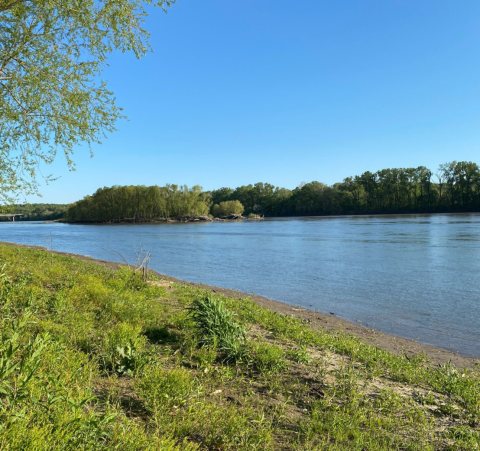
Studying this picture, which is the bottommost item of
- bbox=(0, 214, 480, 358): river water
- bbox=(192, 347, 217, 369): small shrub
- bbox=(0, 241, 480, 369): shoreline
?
bbox=(0, 214, 480, 358): river water

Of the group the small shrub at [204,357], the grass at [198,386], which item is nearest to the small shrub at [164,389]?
the grass at [198,386]

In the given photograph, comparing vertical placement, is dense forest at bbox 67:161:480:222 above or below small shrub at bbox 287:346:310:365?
above

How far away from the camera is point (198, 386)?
4.32m

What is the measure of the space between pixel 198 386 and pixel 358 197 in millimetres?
133402

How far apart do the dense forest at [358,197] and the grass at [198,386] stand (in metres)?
111

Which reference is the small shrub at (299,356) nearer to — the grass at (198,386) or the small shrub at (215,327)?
the grass at (198,386)

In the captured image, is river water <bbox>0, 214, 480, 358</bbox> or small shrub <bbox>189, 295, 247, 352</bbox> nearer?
small shrub <bbox>189, 295, 247, 352</bbox>

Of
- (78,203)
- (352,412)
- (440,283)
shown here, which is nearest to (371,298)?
(440,283)

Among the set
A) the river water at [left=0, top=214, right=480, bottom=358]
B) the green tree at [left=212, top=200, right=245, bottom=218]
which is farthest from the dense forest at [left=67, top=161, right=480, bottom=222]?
the river water at [left=0, top=214, right=480, bottom=358]

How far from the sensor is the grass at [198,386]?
2.77 meters

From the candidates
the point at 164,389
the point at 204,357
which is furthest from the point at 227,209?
the point at 164,389

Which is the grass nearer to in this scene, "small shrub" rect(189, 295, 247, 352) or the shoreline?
"small shrub" rect(189, 295, 247, 352)

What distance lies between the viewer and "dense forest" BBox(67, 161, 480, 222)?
10644 centimetres

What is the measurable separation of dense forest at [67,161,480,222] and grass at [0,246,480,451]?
4364 inches
